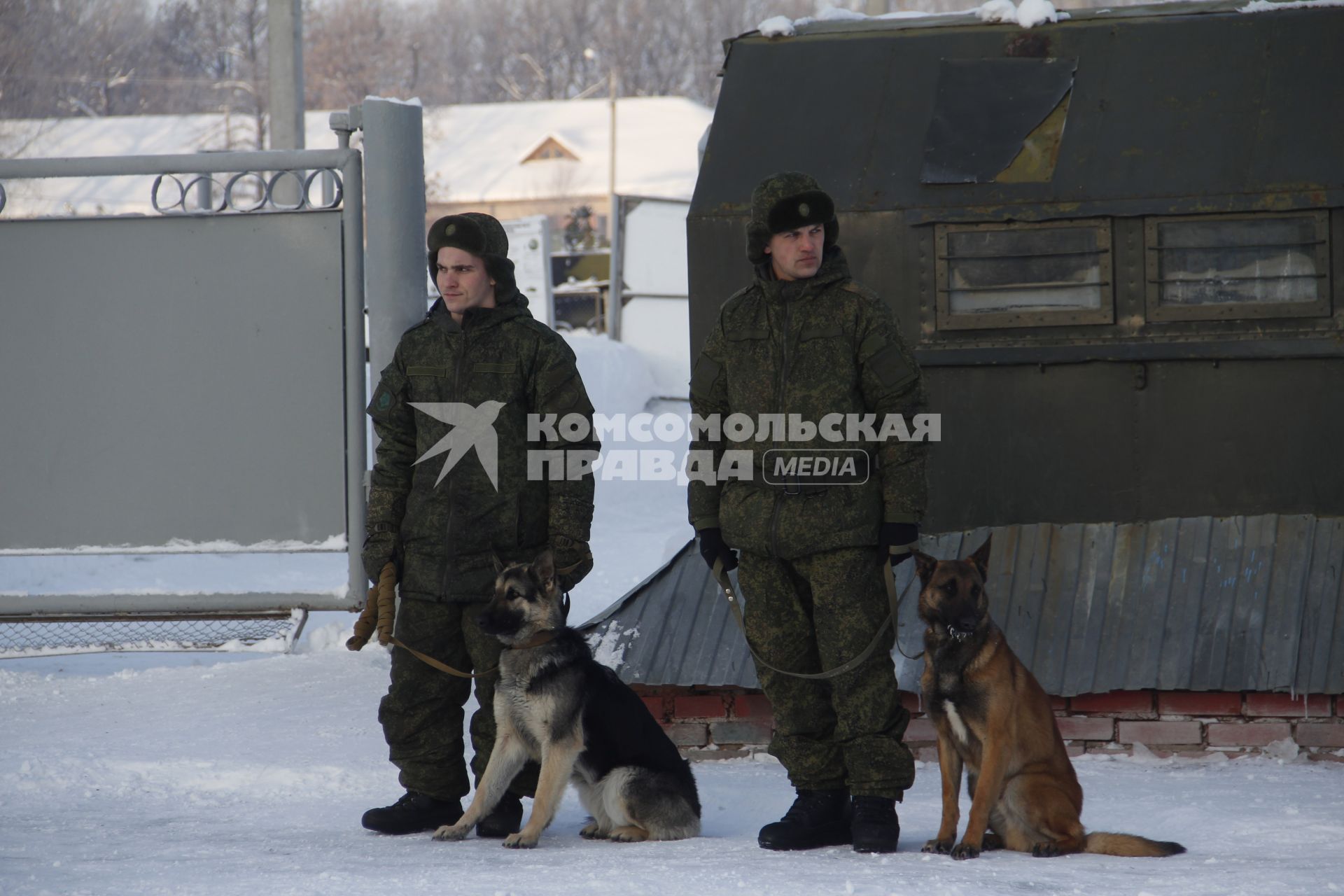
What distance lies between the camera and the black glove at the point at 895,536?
447cm

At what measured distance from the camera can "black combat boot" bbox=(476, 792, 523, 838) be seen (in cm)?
489

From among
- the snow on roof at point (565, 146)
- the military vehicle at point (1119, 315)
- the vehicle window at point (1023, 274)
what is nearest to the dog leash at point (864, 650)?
the military vehicle at point (1119, 315)

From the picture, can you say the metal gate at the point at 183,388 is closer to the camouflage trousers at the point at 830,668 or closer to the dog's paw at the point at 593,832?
the dog's paw at the point at 593,832

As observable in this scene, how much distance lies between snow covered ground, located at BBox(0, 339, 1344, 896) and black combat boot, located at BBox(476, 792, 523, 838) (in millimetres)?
128

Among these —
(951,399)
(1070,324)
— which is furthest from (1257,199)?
(951,399)

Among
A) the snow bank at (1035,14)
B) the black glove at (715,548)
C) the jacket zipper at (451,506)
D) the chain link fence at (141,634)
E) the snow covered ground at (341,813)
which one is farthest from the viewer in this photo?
the chain link fence at (141,634)

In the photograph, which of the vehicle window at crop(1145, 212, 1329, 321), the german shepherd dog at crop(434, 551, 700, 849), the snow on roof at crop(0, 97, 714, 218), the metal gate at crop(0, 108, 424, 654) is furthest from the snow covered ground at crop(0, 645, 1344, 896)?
the snow on roof at crop(0, 97, 714, 218)

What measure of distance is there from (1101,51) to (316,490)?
4.41 metres

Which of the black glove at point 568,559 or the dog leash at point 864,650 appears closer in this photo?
the dog leash at point 864,650

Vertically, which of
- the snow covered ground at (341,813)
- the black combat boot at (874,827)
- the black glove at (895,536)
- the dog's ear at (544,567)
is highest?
the black glove at (895,536)

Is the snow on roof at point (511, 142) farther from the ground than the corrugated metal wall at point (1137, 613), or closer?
farther from the ground

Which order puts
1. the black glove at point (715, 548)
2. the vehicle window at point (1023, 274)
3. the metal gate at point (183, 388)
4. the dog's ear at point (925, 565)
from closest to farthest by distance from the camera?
the dog's ear at point (925, 565) < the black glove at point (715, 548) < the vehicle window at point (1023, 274) < the metal gate at point (183, 388)

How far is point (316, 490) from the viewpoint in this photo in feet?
23.7

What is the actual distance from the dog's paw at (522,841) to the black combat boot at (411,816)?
389 mm
